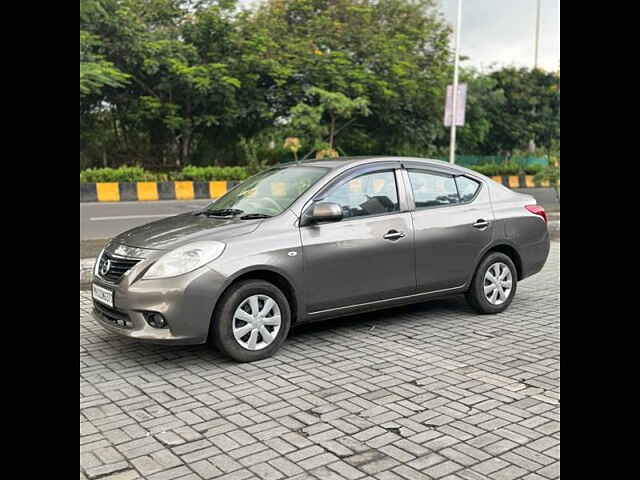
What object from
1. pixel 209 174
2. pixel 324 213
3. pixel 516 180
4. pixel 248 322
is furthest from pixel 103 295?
pixel 516 180

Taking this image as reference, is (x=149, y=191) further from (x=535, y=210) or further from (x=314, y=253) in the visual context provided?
(x=314, y=253)

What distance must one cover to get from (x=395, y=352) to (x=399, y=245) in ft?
3.20

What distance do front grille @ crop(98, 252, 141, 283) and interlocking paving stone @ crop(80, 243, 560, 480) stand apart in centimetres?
66

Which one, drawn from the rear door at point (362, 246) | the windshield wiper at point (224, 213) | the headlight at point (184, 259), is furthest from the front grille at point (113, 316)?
the rear door at point (362, 246)

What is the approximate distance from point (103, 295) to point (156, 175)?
55.8 feet

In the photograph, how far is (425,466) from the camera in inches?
131

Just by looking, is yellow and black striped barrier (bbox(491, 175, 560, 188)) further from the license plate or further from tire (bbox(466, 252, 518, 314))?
the license plate

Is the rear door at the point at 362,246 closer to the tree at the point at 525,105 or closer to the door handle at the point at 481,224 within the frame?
the door handle at the point at 481,224

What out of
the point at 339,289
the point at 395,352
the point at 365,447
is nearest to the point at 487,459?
the point at 365,447

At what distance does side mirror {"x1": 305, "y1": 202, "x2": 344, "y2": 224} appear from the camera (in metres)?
5.25

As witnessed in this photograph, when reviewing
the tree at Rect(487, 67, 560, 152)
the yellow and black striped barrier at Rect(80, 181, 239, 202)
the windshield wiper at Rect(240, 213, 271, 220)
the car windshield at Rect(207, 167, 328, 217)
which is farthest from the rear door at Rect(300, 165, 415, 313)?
the tree at Rect(487, 67, 560, 152)

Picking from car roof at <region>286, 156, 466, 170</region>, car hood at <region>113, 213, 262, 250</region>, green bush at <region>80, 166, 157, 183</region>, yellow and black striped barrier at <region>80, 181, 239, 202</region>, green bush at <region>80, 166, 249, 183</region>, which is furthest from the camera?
green bush at <region>80, 166, 249, 183</region>

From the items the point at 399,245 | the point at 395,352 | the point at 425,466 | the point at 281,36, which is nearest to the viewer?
the point at 425,466
